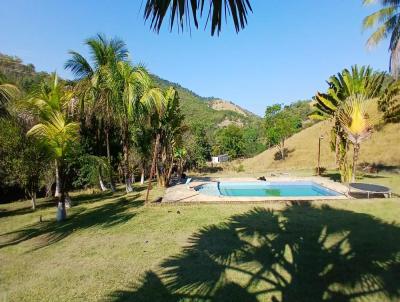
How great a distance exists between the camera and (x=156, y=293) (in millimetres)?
6004

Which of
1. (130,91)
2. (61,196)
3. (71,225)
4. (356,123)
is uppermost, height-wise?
(130,91)

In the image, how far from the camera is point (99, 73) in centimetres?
1780

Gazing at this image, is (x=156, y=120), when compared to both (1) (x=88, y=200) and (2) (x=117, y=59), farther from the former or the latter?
(1) (x=88, y=200)

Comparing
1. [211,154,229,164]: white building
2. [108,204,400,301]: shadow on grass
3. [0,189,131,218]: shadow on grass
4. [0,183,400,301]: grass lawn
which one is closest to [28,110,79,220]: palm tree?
[0,183,400,301]: grass lawn

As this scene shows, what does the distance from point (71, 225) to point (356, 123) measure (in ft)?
47.4

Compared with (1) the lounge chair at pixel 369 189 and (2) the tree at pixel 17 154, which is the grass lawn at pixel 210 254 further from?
(2) the tree at pixel 17 154

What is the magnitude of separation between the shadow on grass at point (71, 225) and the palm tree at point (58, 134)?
124 centimetres

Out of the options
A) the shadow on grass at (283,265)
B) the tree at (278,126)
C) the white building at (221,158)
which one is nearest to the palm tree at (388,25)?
the shadow on grass at (283,265)

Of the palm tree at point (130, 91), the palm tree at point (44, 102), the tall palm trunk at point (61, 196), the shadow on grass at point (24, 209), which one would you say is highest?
the palm tree at point (130, 91)

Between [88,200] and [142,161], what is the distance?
258 inches

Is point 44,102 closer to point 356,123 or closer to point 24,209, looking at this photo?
point 24,209

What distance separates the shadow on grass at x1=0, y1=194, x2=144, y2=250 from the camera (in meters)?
9.88

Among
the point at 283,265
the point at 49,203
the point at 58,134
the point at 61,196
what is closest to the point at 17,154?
the point at 61,196

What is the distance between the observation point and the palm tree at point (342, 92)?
749 inches
